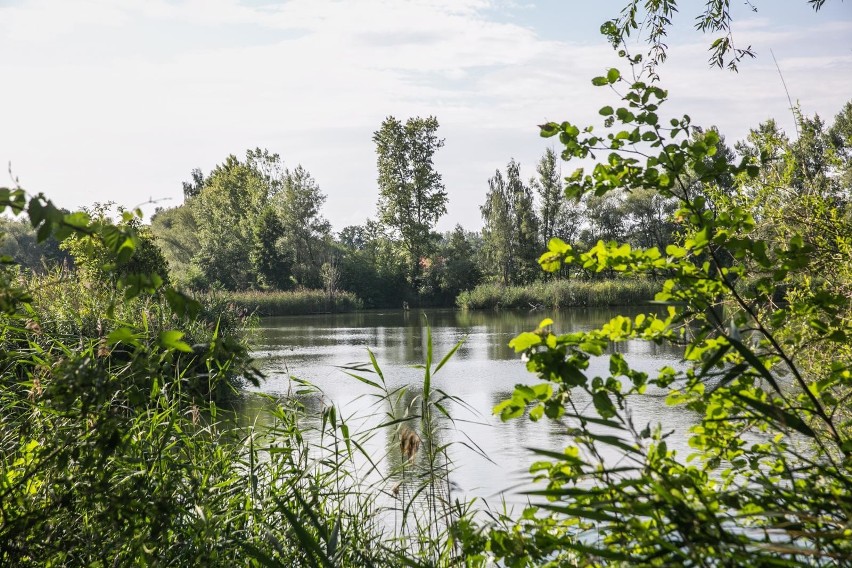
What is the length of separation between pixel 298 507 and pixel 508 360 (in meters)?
12.8

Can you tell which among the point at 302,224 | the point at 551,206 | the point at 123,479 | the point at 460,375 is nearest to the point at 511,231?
the point at 551,206

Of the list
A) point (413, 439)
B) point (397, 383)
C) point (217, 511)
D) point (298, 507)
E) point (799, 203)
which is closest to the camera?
point (413, 439)

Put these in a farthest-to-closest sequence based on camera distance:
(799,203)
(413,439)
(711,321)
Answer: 1. (799,203)
2. (413,439)
3. (711,321)

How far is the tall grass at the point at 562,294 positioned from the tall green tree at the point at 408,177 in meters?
8.23

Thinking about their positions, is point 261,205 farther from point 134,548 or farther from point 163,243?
point 134,548

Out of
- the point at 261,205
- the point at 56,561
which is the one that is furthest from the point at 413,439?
the point at 261,205

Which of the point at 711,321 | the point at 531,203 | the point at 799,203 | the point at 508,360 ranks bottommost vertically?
the point at 508,360

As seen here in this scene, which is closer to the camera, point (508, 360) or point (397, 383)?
point (397, 383)

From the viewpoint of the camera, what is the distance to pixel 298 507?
358 centimetres

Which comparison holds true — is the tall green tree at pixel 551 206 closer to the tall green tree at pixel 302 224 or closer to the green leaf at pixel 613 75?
the tall green tree at pixel 302 224

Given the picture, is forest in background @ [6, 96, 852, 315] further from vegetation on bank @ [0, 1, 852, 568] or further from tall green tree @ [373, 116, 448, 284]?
vegetation on bank @ [0, 1, 852, 568]

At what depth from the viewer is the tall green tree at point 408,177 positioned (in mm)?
45094

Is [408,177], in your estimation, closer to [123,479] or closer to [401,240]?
[401,240]

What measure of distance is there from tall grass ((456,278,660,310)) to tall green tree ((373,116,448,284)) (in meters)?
8.23
